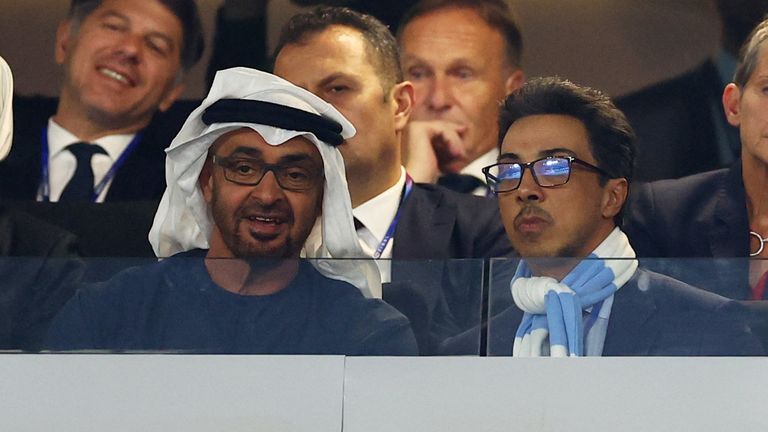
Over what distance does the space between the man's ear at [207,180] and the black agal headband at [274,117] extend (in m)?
0.13

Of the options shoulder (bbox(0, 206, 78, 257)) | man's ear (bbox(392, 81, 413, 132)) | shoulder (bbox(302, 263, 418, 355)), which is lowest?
shoulder (bbox(302, 263, 418, 355))

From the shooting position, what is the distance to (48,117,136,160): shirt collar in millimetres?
4371

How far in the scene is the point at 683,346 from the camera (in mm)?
3004

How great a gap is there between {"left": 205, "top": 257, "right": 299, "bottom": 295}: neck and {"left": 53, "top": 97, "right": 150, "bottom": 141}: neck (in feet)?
4.56

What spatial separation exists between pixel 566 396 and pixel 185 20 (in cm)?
194

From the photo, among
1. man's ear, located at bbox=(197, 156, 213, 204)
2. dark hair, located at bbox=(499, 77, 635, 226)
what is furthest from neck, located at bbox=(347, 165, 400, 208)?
man's ear, located at bbox=(197, 156, 213, 204)

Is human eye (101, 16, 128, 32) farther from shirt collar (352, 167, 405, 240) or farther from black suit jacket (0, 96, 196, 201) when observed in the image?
shirt collar (352, 167, 405, 240)

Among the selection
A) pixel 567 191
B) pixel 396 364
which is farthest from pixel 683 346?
pixel 567 191

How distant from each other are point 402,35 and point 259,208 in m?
0.80

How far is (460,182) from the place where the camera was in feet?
13.4

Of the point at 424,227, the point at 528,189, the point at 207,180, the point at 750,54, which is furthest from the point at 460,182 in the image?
the point at 750,54

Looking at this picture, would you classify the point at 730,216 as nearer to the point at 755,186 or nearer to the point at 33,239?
the point at 755,186

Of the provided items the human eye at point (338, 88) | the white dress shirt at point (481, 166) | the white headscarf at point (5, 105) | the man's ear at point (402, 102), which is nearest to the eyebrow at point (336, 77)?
the human eye at point (338, 88)

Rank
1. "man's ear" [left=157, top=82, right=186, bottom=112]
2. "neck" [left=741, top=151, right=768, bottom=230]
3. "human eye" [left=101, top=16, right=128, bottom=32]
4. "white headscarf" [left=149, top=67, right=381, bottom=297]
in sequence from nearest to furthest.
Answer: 1. "white headscarf" [left=149, top=67, right=381, bottom=297]
2. "neck" [left=741, top=151, right=768, bottom=230]
3. "man's ear" [left=157, top=82, right=186, bottom=112]
4. "human eye" [left=101, top=16, right=128, bottom=32]
